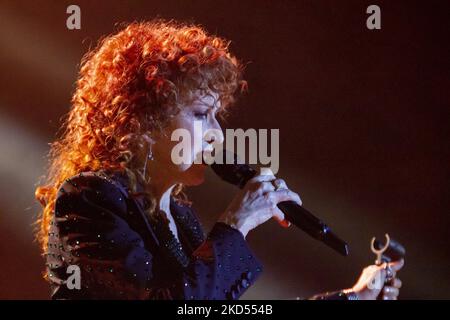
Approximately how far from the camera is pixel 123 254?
1088 mm

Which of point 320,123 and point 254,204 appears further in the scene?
point 320,123

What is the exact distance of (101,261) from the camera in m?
1.08

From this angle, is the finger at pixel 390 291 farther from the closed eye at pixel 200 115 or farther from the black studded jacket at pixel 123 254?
the closed eye at pixel 200 115

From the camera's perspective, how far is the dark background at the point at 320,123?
83.0 inches

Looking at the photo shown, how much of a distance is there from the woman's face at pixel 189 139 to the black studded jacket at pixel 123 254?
114 millimetres

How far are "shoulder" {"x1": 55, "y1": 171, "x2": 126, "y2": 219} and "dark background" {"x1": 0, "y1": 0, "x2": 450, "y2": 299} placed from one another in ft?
3.24

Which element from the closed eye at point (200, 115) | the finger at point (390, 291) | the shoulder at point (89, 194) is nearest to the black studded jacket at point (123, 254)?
the shoulder at point (89, 194)

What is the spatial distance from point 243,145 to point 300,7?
0.61 metres

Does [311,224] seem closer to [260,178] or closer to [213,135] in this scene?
[260,178]

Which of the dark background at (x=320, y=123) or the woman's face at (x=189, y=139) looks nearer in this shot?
the woman's face at (x=189, y=139)

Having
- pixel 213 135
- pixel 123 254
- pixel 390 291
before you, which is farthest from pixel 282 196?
pixel 390 291

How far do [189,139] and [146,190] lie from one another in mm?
141

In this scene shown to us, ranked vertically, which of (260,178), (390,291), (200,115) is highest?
(200,115)
